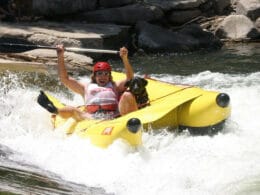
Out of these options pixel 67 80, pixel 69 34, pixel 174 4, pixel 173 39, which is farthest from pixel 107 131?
pixel 174 4

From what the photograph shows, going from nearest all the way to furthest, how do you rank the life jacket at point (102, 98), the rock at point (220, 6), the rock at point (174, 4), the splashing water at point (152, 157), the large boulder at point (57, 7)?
the splashing water at point (152, 157)
the life jacket at point (102, 98)
the large boulder at point (57, 7)
the rock at point (174, 4)
the rock at point (220, 6)

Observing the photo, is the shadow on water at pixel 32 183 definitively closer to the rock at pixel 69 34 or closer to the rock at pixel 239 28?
the rock at pixel 69 34

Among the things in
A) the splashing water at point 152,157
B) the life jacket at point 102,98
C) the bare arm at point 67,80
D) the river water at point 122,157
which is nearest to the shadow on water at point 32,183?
the river water at point 122,157

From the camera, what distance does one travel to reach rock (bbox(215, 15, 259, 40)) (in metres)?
16.5

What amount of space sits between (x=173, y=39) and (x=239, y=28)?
2.40 metres

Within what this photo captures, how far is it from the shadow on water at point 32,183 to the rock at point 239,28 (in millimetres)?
11641

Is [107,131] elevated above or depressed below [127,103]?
below

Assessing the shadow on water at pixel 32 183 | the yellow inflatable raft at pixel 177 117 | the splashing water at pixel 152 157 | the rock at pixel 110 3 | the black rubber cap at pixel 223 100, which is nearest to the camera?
the shadow on water at pixel 32 183

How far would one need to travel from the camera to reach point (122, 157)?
6.14 m

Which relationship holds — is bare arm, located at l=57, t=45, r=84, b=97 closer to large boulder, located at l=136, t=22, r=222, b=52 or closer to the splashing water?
the splashing water

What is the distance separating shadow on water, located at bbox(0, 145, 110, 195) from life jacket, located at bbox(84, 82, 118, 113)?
1.68 metres

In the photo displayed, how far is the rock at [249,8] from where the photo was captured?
1775 centimetres

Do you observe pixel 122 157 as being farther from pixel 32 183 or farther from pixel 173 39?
pixel 173 39

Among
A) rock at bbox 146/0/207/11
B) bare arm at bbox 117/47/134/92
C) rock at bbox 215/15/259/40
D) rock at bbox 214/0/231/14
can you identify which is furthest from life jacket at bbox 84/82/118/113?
rock at bbox 214/0/231/14
